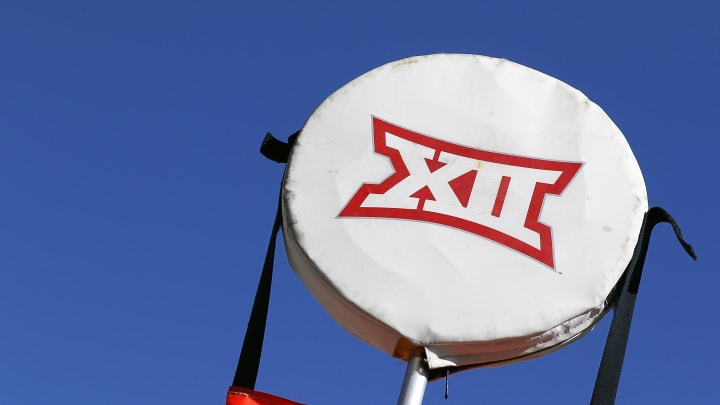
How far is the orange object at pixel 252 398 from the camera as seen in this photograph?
11.1 ft

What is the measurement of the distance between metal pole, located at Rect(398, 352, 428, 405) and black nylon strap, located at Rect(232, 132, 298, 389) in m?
0.53

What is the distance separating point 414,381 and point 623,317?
2.34ft

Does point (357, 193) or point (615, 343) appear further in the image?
point (357, 193)

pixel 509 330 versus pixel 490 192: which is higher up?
→ pixel 490 192

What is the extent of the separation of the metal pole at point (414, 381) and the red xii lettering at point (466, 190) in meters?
0.47

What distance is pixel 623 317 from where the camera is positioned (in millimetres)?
3539

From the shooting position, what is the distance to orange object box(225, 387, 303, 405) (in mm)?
3395

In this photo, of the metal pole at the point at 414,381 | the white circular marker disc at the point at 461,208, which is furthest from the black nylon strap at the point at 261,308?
the metal pole at the point at 414,381

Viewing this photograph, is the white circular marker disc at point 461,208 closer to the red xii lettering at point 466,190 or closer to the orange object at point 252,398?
the red xii lettering at point 466,190

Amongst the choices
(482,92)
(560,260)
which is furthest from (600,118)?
(560,260)

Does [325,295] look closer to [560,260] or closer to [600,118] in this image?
[560,260]

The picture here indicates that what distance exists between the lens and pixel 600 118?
3.97 m

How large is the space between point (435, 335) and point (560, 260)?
1.62 ft

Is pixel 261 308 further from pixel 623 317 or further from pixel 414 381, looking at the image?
pixel 623 317
